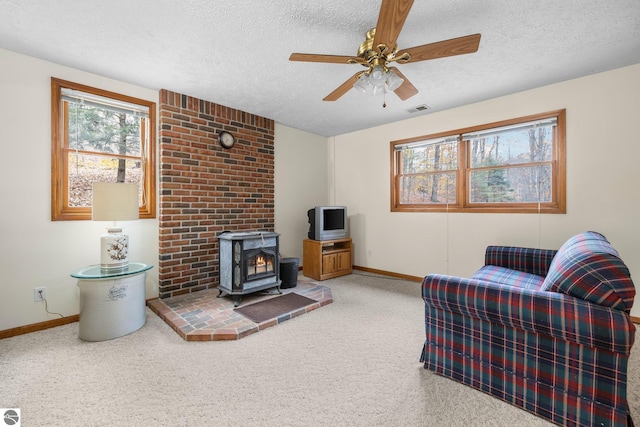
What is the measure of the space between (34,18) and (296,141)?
10.3 feet

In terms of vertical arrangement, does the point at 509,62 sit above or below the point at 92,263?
above

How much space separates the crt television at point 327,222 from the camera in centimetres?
416

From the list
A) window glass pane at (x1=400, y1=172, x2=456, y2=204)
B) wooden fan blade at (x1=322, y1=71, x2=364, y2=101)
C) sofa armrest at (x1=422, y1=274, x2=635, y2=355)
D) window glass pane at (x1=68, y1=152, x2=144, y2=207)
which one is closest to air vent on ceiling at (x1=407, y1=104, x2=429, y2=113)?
window glass pane at (x1=400, y1=172, x2=456, y2=204)

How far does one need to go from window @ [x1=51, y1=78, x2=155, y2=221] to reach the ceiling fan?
7.25ft

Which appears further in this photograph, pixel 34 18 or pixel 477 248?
pixel 477 248

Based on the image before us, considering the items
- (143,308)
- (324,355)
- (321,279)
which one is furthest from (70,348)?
(321,279)

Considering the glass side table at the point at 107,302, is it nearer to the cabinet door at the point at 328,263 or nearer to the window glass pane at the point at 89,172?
the window glass pane at the point at 89,172

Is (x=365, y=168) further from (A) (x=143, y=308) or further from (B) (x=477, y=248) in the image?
(A) (x=143, y=308)

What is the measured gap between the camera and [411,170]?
13.8ft

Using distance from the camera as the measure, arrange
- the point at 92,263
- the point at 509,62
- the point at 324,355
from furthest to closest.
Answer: the point at 92,263 → the point at 509,62 → the point at 324,355

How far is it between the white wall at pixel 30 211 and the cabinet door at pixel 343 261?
314cm

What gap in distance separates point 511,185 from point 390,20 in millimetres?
2747

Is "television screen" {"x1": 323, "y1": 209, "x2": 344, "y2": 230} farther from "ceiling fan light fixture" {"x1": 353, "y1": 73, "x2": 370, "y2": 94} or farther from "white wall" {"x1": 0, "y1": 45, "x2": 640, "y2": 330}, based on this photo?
"ceiling fan light fixture" {"x1": 353, "y1": 73, "x2": 370, "y2": 94}

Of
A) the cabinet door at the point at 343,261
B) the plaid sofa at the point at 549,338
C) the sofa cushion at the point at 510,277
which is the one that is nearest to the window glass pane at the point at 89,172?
the cabinet door at the point at 343,261
